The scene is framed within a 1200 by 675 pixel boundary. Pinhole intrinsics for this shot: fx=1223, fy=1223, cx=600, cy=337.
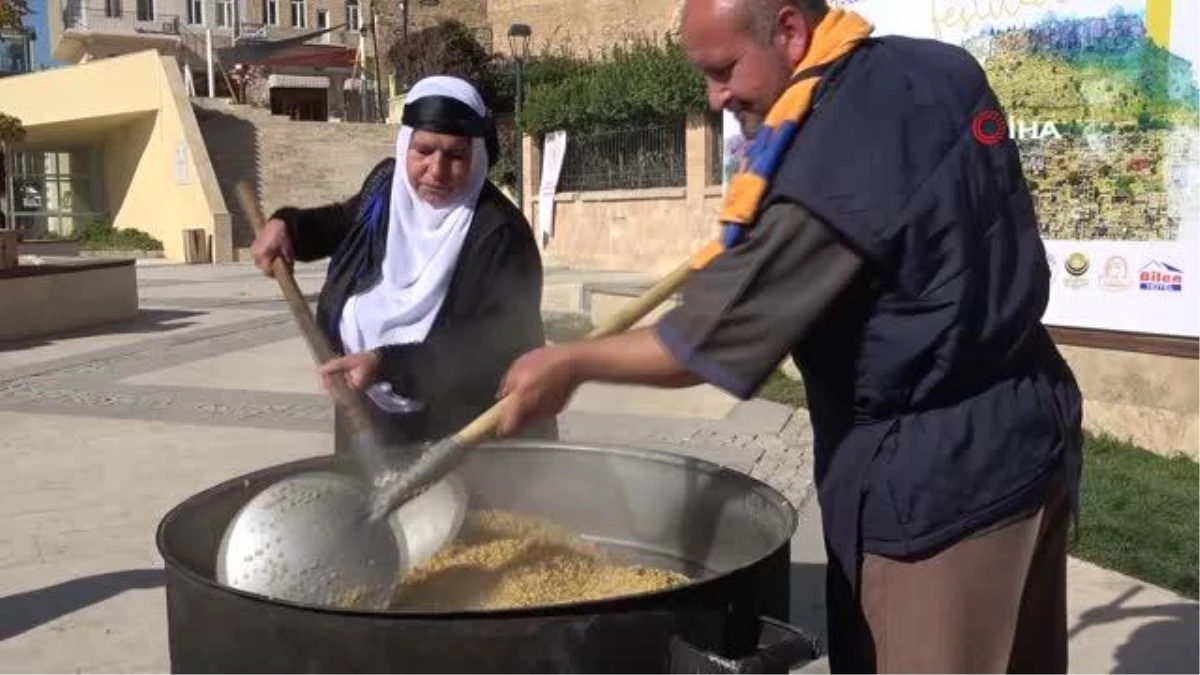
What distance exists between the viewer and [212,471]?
18.6 feet

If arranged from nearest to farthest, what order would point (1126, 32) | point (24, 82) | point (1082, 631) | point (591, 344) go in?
point (591, 344) < point (1082, 631) < point (1126, 32) < point (24, 82)

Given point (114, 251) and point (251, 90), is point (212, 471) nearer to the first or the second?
point (114, 251)

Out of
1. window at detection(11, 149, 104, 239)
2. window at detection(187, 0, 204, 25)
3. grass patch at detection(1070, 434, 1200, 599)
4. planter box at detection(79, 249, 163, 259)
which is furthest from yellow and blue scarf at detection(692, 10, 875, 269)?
window at detection(187, 0, 204, 25)

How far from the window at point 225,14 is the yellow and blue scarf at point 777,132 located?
57.4 metres

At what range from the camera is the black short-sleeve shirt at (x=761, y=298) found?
56.9 inches

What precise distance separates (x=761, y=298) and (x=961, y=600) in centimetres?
52

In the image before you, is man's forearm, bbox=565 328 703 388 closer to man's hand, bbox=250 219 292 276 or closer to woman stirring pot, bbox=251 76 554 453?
woman stirring pot, bbox=251 76 554 453

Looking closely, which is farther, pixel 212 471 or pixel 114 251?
pixel 114 251

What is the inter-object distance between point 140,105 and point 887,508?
90.8 ft

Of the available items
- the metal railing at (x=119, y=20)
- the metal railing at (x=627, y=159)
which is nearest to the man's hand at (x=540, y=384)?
the metal railing at (x=627, y=159)

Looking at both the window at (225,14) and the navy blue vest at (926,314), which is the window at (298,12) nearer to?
the window at (225,14)

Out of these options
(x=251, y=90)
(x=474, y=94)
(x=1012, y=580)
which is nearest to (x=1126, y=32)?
(x=474, y=94)

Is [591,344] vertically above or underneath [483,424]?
above

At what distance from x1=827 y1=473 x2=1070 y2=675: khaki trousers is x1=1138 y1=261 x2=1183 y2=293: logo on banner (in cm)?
417
